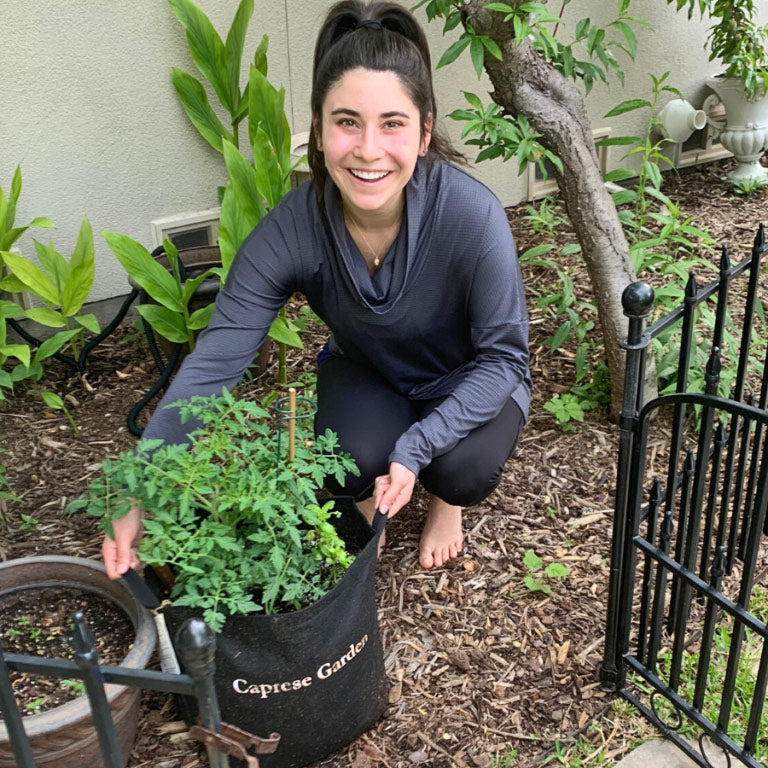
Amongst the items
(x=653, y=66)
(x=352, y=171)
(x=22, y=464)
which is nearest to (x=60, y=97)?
(x=22, y=464)

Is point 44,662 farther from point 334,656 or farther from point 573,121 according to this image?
point 573,121

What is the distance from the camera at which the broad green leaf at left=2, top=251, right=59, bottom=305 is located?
279 cm

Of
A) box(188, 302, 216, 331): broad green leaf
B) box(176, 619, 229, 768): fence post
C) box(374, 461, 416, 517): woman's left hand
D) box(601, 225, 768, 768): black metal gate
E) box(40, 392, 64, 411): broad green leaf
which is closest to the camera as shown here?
box(176, 619, 229, 768): fence post

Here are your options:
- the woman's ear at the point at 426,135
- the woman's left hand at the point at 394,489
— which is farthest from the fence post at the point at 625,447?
the woman's ear at the point at 426,135

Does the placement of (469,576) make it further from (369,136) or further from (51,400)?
Answer: (51,400)

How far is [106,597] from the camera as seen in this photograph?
82.3 inches

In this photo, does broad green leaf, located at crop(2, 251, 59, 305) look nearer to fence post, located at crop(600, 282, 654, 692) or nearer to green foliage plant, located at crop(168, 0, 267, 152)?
green foliage plant, located at crop(168, 0, 267, 152)

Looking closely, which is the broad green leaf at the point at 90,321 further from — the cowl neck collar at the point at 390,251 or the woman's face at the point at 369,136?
the woman's face at the point at 369,136

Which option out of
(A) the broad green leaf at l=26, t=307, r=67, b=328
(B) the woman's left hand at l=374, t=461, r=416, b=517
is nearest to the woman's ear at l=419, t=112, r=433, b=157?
(B) the woman's left hand at l=374, t=461, r=416, b=517

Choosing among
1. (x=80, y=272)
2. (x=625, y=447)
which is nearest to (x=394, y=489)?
(x=625, y=447)

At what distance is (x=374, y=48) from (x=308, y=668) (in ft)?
4.33

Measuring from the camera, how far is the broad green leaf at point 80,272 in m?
2.92

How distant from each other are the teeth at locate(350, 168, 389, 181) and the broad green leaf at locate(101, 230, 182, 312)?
106cm

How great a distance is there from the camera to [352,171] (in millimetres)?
2086
